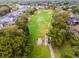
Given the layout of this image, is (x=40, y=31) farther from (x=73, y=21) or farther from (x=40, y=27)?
(x=73, y=21)

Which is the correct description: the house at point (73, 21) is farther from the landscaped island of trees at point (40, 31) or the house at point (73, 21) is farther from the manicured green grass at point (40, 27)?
the manicured green grass at point (40, 27)

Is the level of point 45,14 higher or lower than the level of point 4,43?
higher

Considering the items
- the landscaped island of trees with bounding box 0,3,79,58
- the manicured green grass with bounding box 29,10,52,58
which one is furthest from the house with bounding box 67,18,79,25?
the manicured green grass with bounding box 29,10,52,58

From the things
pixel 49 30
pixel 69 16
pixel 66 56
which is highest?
pixel 69 16

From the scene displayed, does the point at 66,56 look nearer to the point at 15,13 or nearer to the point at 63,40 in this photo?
the point at 63,40

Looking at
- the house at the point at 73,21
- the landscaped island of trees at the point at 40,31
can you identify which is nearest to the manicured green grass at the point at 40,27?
the landscaped island of trees at the point at 40,31

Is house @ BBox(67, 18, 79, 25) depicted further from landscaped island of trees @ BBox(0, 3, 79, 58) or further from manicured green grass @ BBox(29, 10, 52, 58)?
manicured green grass @ BBox(29, 10, 52, 58)

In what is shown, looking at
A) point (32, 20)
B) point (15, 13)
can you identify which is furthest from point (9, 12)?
point (32, 20)

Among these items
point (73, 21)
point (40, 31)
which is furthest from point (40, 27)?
point (73, 21)
